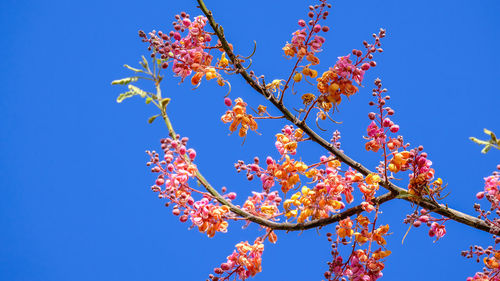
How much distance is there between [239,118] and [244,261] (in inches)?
17.3

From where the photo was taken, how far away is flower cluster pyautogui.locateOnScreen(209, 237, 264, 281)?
1.47 m

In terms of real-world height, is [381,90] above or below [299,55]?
below

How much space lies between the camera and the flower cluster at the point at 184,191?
1317 millimetres

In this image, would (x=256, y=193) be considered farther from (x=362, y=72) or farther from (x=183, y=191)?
(x=362, y=72)

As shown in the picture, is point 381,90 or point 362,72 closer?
point 381,90

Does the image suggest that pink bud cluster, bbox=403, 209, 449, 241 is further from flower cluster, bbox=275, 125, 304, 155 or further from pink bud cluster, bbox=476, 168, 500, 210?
flower cluster, bbox=275, 125, 304, 155

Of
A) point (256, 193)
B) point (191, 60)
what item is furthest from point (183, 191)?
point (191, 60)

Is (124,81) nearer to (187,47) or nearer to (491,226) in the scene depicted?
(187,47)

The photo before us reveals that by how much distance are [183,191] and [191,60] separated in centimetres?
42

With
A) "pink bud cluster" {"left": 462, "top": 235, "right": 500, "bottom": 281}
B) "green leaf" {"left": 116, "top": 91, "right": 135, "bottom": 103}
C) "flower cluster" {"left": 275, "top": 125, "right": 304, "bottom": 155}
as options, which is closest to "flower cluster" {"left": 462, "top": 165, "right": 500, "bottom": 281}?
"pink bud cluster" {"left": 462, "top": 235, "right": 500, "bottom": 281}

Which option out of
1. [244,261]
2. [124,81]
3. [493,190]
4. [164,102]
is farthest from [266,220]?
[493,190]

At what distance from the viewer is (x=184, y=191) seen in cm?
137

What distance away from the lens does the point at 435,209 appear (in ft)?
4.58

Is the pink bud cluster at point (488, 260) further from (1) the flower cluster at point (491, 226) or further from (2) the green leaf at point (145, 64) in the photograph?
(2) the green leaf at point (145, 64)
